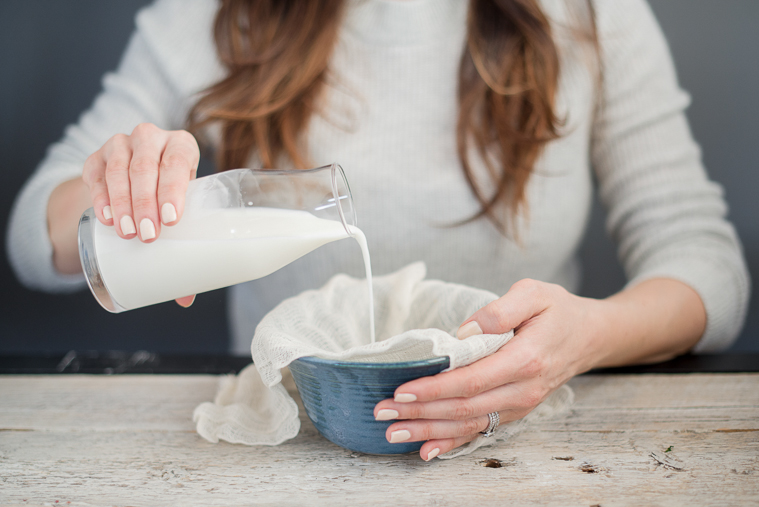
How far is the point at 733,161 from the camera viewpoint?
1.38m

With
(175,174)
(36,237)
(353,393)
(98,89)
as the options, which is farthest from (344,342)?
(98,89)

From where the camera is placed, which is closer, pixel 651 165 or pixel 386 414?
pixel 386 414

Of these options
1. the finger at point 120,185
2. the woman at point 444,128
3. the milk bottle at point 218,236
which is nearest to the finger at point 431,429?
the milk bottle at point 218,236

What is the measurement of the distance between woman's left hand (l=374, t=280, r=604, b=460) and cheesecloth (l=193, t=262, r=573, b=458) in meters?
0.01

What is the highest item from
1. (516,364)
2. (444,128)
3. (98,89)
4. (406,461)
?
(98,89)

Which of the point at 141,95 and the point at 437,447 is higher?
the point at 141,95

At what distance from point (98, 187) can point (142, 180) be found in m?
0.06

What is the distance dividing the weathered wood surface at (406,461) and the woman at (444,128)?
267mm

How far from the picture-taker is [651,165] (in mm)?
933

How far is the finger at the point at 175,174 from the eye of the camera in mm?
481

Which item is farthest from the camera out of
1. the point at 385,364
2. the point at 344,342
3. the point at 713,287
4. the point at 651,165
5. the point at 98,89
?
the point at 98,89

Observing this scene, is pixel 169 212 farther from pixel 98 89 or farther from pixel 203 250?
pixel 98 89

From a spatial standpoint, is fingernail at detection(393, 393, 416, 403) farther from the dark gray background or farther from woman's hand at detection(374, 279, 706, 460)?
the dark gray background

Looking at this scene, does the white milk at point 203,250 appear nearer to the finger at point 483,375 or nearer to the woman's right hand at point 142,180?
the woman's right hand at point 142,180
